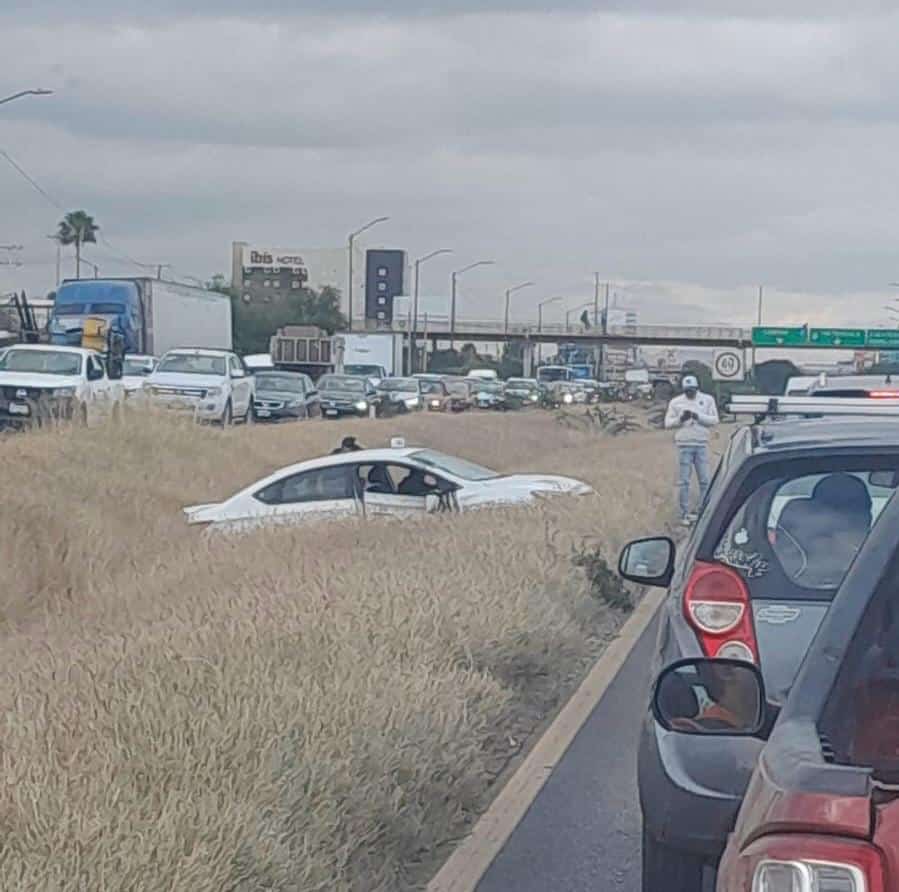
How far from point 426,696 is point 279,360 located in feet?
205

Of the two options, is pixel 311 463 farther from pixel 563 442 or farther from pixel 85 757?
pixel 563 442

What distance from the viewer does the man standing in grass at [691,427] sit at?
22.0 meters

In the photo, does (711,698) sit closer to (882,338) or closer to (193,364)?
(193,364)

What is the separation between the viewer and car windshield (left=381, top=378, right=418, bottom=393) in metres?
62.2

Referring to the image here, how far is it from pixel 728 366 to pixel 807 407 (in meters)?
24.2

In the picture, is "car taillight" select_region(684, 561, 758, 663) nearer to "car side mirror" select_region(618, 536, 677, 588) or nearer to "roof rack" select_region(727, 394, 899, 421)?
"car side mirror" select_region(618, 536, 677, 588)

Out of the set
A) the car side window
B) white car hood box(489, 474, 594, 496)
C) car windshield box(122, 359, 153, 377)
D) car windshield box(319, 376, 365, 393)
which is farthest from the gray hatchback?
car windshield box(319, 376, 365, 393)

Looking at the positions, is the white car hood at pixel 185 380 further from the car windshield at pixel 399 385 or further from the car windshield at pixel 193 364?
the car windshield at pixel 399 385

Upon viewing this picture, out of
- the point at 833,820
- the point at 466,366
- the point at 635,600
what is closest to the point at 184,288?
the point at 635,600

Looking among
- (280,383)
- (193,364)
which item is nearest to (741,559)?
(193,364)

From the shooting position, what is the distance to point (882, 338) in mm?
51906

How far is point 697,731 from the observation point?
5336mm

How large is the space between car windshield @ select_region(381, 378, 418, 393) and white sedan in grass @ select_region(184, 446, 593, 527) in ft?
136

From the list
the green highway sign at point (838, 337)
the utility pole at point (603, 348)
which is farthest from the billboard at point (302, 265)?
the green highway sign at point (838, 337)
